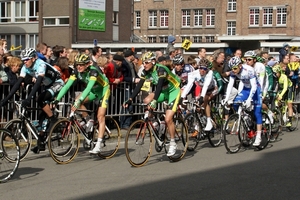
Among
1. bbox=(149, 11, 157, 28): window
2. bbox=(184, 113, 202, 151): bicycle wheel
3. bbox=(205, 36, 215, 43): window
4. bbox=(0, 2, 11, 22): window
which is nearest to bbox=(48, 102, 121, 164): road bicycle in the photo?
bbox=(184, 113, 202, 151): bicycle wheel

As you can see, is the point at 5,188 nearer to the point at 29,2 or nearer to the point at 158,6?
the point at 29,2

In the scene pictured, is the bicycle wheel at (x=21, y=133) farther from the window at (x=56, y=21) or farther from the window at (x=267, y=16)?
the window at (x=267, y=16)

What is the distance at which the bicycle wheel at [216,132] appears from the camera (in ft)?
45.3

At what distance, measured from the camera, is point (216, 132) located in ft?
45.8

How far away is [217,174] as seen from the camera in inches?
413

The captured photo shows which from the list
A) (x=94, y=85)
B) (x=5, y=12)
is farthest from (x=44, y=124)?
(x=5, y=12)

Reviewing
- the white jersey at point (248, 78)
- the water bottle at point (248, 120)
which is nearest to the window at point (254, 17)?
the white jersey at point (248, 78)

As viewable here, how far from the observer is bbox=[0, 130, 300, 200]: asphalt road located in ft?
29.1

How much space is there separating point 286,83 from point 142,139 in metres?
7.72

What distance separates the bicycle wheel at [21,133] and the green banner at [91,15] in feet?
176

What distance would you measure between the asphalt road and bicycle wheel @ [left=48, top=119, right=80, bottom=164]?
0.54 ft

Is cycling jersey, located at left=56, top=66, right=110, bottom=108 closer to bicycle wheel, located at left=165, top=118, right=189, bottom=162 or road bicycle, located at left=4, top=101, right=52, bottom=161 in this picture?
road bicycle, located at left=4, top=101, right=52, bottom=161

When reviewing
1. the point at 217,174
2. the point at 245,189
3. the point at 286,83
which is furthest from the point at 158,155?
the point at 286,83

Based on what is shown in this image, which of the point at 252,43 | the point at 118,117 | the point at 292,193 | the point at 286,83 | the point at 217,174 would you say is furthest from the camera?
the point at 252,43
